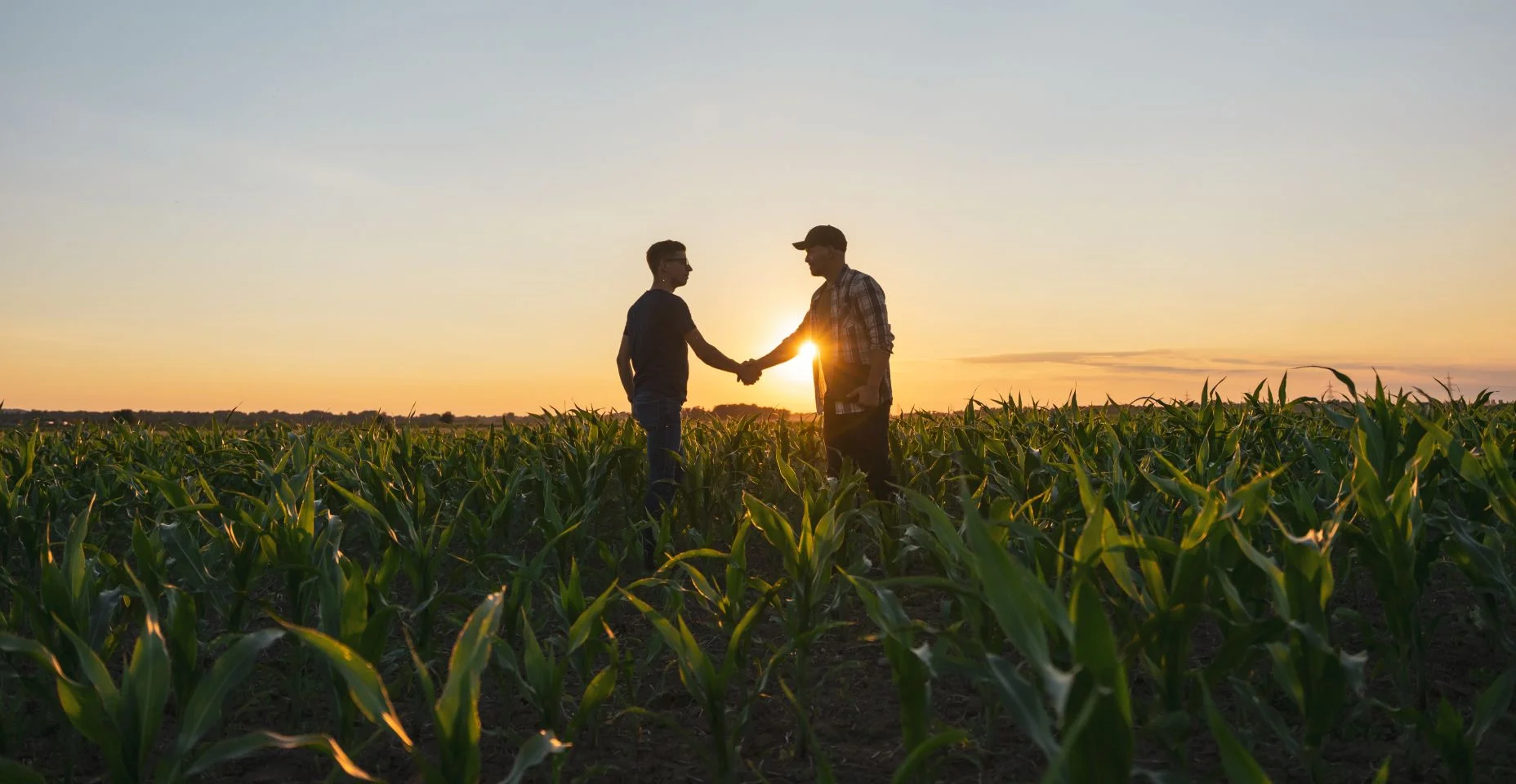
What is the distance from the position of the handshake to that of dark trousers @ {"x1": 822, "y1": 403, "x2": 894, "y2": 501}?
1031 millimetres

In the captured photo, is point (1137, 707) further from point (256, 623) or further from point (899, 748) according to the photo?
point (256, 623)

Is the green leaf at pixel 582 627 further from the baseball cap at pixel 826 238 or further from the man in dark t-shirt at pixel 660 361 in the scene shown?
the baseball cap at pixel 826 238

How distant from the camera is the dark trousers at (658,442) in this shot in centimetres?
614

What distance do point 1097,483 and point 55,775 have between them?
13.6 feet

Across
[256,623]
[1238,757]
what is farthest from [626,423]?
[1238,757]

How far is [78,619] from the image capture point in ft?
8.52

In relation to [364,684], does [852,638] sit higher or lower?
lower

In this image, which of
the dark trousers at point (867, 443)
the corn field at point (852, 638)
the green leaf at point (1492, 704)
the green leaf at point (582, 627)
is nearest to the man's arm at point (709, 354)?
the dark trousers at point (867, 443)

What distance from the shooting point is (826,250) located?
251 inches

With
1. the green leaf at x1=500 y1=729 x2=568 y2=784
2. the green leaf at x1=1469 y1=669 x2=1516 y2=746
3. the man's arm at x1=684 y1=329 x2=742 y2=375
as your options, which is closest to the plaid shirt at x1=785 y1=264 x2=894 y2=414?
the man's arm at x1=684 y1=329 x2=742 y2=375

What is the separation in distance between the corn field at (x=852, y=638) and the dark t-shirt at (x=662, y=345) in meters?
0.87

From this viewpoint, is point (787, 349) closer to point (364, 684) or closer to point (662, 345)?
point (662, 345)

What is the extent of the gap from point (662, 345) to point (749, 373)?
46.6 inches

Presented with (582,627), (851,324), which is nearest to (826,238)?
(851,324)
